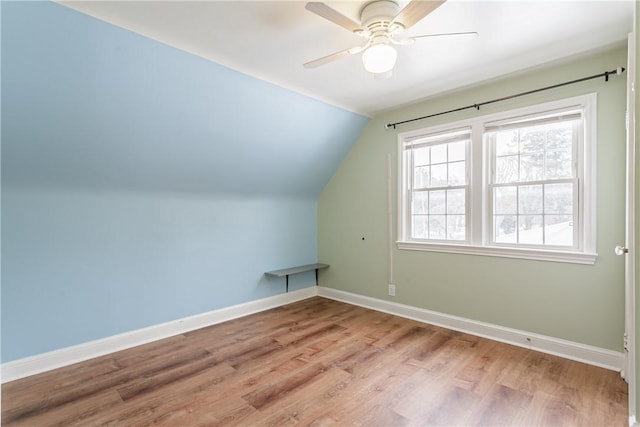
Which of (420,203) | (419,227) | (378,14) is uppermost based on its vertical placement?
(378,14)

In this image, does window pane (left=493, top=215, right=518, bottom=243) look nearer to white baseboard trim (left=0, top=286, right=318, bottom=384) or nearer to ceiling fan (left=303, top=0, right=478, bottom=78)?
ceiling fan (left=303, top=0, right=478, bottom=78)

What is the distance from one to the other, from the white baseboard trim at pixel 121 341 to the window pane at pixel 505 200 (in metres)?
2.81

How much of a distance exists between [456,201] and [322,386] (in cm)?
228

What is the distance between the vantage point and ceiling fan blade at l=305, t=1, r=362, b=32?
149 centimetres

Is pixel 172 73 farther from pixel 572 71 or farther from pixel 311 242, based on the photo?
pixel 572 71

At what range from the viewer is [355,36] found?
221cm

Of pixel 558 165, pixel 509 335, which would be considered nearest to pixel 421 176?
pixel 558 165

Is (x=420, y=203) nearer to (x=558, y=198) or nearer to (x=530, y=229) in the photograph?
(x=530, y=229)

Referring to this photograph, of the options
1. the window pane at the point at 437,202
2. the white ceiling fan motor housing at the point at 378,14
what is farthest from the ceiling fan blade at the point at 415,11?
the window pane at the point at 437,202

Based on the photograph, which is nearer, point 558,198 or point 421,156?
point 558,198

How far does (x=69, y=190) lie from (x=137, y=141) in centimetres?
70

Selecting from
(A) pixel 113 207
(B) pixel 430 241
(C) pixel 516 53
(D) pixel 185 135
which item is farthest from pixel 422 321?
(A) pixel 113 207

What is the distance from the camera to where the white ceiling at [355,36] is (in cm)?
190

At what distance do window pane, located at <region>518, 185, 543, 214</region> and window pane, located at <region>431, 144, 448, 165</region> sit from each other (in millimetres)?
838
